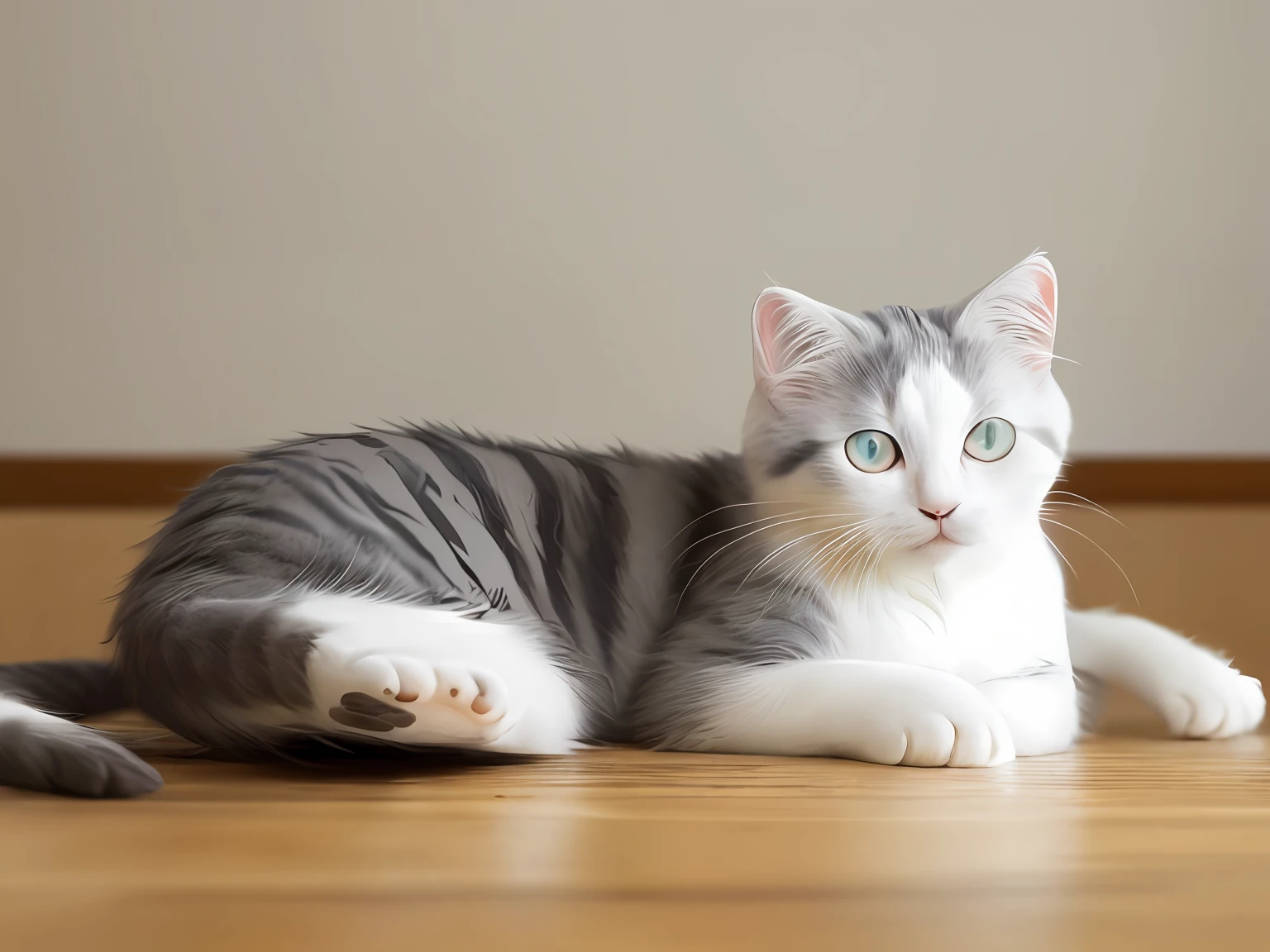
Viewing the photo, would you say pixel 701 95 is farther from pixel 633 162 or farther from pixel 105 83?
pixel 105 83

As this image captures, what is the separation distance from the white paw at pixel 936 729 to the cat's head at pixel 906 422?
15cm

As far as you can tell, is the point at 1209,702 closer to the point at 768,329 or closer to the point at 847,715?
the point at 847,715

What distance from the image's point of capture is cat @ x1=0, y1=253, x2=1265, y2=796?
86cm

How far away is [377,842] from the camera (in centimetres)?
65

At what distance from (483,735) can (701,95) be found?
141 centimetres

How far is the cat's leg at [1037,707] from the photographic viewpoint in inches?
38.1

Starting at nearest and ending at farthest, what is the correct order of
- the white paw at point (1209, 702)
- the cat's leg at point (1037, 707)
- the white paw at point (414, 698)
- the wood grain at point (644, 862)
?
the wood grain at point (644, 862) < the white paw at point (414, 698) < the cat's leg at point (1037, 707) < the white paw at point (1209, 702)

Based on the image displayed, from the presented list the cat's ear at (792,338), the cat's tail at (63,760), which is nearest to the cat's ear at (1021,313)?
the cat's ear at (792,338)

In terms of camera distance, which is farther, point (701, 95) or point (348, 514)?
point (701, 95)

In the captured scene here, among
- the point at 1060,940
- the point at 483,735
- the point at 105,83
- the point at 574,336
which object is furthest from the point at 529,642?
the point at 105,83

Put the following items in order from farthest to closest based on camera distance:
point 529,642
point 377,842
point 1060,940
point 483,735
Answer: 1. point 529,642
2. point 483,735
3. point 377,842
4. point 1060,940

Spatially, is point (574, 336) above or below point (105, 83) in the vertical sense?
below

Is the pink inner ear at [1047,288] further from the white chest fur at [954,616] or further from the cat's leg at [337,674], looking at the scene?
the cat's leg at [337,674]

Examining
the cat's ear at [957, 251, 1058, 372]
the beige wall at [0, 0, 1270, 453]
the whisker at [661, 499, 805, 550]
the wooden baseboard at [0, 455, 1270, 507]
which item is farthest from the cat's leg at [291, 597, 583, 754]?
the wooden baseboard at [0, 455, 1270, 507]
